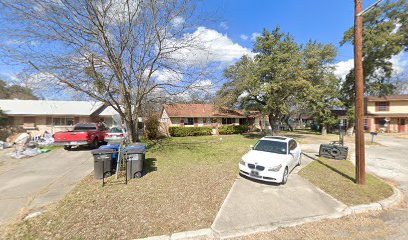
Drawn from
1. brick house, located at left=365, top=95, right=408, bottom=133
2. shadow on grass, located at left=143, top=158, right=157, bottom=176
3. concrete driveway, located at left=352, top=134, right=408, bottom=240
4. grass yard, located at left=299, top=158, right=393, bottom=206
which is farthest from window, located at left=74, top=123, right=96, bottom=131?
brick house, located at left=365, top=95, right=408, bottom=133

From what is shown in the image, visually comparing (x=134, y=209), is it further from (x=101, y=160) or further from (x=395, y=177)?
(x=395, y=177)

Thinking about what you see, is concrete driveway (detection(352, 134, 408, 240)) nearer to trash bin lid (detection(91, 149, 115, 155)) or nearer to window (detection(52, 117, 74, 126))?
trash bin lid (detection(91, 149, 115, 155))

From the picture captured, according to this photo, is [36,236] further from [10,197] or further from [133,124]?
[133,124]

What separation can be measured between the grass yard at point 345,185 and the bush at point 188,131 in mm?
16182

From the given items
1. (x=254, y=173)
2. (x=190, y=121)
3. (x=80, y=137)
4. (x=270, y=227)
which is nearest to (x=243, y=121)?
(x=190, y=121)

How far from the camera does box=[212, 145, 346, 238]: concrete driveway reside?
3707mm

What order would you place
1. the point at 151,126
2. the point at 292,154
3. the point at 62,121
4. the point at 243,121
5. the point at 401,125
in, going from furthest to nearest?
the point at 243,121
the point at 401,125
the point at 62,121
the point at 151,126
the point at 292,154

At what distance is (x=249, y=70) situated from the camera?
18.6 metres

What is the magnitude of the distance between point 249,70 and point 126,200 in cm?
1720

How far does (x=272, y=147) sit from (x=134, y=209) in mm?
5313

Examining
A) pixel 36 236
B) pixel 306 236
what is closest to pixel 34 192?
pixel 36 236

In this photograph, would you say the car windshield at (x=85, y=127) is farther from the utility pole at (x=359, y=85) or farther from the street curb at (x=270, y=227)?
the utility pole at (x=359, y=85)

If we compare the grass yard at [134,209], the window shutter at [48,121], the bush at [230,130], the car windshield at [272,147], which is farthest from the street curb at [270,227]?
the window shutter at [48,121]

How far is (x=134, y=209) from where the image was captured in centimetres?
420
